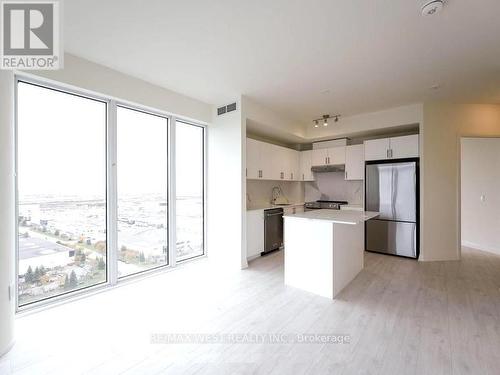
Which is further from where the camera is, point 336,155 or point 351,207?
point 336,155

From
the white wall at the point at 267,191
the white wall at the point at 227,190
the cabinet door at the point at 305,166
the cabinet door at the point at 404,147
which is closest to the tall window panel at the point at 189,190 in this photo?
the white wall at the point at 227,190

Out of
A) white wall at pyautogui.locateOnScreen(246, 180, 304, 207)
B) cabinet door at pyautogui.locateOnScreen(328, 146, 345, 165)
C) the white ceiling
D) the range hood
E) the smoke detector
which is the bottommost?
white wall at pyautogui.locateOnScreen(246, 180, 304, 207)

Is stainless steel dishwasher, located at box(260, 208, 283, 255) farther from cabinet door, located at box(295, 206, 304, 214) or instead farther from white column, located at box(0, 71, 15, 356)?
white column, located at box(0, 71, 15, 356)

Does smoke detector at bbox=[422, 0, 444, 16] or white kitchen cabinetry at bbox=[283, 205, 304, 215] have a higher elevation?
smoke detector at bbox=[422, 0, 444, 16]

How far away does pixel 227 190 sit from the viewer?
3994mm

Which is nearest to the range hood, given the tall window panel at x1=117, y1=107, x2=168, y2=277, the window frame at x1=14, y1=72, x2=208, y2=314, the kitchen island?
the kitchen island

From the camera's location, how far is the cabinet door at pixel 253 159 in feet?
14.2

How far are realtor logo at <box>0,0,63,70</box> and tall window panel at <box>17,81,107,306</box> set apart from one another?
1.16ft

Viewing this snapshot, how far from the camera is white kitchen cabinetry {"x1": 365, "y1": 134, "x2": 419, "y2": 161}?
4.25 metres

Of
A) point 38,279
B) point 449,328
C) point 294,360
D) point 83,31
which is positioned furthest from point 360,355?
point 83,31

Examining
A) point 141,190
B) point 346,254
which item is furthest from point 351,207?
point 141,190

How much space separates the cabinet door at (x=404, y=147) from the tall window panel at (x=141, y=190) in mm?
4189

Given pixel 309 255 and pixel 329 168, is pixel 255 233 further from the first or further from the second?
pixel 329 168

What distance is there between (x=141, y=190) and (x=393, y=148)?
456 centimetres
